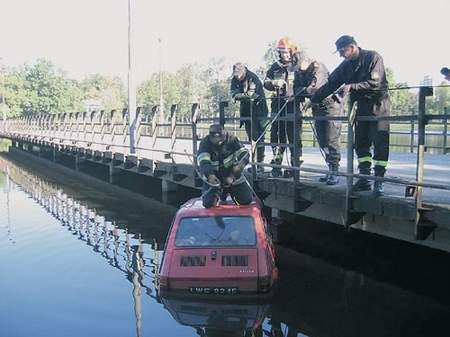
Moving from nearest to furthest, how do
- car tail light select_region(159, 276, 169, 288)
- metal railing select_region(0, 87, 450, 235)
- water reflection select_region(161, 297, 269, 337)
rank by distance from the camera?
water reflection select_region(161, 297, 269, 337) → metal railing select_region(0, 87, 450, 235) → car tail light select_region(159, 276, 169, 288)

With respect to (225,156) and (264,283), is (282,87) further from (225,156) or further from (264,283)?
(264,283)

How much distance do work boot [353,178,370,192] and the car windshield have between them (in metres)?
1.49

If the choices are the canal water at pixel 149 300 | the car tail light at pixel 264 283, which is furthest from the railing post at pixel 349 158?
the car tail light at pixel 264 283

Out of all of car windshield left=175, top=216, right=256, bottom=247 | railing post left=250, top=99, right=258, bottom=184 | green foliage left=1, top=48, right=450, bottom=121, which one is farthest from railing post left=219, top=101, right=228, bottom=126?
green foliage left=1, top=48, right=450, bottom=121

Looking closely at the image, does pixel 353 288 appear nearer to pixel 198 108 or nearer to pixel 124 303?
pixel 124 303

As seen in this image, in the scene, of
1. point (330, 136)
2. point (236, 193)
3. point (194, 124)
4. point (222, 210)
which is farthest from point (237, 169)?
point (194, 124)

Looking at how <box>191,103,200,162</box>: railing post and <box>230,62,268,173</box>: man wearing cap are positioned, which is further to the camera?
<box>191,103,200,162</box>: railing post

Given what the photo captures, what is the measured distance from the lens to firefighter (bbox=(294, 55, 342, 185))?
812cm

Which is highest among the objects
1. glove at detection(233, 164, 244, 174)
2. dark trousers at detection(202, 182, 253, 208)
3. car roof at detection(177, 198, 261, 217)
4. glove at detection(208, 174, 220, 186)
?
glove at detection(233, 164, 244, 174)

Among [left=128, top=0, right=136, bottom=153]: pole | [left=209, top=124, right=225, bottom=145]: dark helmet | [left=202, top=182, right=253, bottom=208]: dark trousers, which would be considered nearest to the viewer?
[left=202, top=182, right=253, bottom=208]: dark trousers

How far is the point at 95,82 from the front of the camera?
500ft

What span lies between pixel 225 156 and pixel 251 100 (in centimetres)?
206

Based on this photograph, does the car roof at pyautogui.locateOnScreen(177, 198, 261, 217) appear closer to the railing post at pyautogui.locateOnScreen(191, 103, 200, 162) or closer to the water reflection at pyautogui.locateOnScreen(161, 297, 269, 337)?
the water reflection at pyautogui.locateOnScreen(161, 297, 269, 337)

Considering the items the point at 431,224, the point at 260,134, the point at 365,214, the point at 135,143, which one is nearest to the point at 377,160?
the point at 365,214
